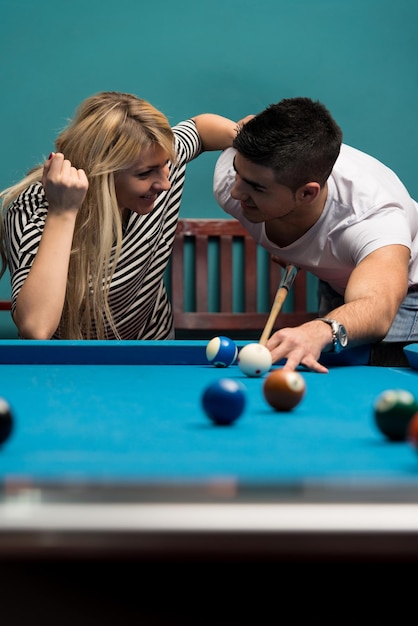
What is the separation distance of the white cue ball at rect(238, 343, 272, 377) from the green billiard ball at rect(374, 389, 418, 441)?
0.66 metres

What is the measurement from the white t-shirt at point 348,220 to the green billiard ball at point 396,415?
152 centimetres

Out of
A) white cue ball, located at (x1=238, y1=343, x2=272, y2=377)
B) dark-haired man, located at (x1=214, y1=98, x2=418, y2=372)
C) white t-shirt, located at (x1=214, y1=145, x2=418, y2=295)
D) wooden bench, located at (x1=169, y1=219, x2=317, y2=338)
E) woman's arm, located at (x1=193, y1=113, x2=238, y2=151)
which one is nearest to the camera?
white cue ball, located at (x1=238, y1=343, x2=272, y2=377)

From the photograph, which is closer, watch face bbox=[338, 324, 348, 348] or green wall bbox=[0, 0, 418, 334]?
watch face bbox=[338, 324, 348, 348]

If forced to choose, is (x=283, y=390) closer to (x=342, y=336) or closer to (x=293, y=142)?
(x=342, y=336)

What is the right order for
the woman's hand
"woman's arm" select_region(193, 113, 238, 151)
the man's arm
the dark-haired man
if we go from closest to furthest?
the man's arm → the dark-haired man → the woman's hand → "woman's arm" select_region(193, 113, 238, 151)

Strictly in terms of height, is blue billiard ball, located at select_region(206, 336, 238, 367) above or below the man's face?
below

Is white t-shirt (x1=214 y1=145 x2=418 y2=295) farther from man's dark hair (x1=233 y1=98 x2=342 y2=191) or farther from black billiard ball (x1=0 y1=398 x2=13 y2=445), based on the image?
black billiard ball (x1=0 y1=398 x2=13 y2=445)

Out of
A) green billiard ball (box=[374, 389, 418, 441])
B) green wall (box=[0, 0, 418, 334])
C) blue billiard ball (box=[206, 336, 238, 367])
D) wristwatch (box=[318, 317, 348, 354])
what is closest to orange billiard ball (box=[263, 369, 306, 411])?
green billiard ball (box=[374, 389, 418, 441])

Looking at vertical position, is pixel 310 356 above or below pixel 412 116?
below

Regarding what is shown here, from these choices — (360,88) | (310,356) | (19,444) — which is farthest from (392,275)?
(360,88)

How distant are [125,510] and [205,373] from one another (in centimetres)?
111

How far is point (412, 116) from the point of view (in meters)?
4.19

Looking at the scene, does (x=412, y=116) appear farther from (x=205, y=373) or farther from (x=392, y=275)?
(x=205, y=373)

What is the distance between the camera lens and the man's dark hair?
8.22ft
